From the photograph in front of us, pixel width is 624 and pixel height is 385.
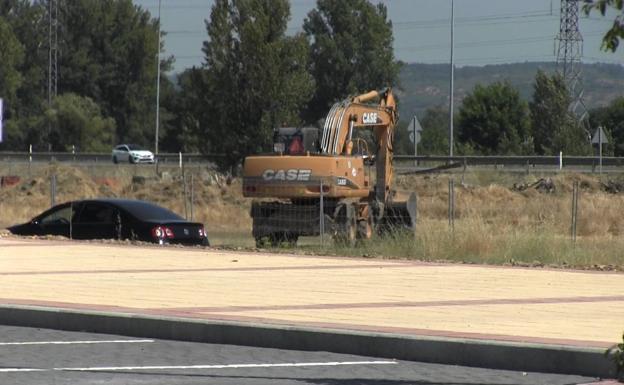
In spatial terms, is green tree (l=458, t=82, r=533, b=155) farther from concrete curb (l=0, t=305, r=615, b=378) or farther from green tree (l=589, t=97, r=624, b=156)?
concrete curb (l=0, t=305, r=615, b=378)

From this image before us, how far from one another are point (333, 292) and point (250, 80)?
32305mm

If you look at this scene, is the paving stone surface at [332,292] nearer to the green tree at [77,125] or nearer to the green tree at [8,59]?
the green tree at [8,59]

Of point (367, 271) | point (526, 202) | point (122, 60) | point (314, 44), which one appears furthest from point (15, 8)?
point (367, 271)

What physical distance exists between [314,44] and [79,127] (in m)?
17.6

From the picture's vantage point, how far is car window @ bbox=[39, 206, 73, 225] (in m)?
26.2

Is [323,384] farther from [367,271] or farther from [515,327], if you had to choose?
[367,271]

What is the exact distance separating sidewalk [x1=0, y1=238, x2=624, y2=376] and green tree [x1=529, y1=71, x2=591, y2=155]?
175ft

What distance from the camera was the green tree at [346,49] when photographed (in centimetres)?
8862

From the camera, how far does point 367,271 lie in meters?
18.8

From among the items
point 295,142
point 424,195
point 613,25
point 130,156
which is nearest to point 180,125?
point 130,156

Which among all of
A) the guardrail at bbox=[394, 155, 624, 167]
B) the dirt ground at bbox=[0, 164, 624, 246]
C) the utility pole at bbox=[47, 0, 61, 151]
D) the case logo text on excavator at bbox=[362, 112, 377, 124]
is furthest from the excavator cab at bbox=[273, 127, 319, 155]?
the utility pole at bbox=[47, 0, 61, 151]

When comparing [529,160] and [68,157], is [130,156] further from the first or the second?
[529,160]

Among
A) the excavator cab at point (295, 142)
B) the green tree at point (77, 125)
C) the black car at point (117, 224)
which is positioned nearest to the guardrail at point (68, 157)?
the green tree at point (77, 125)

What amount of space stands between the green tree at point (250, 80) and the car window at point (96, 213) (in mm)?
20806
